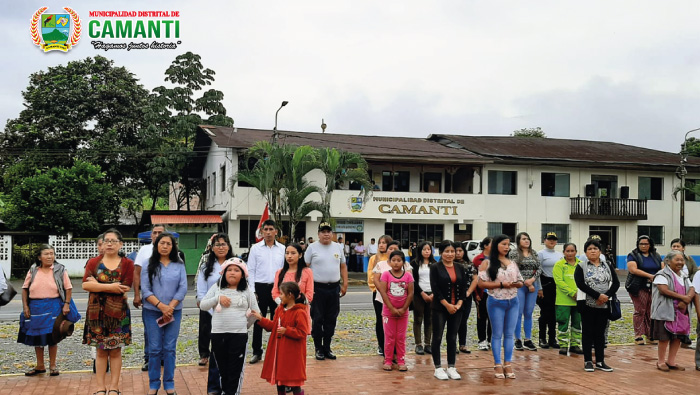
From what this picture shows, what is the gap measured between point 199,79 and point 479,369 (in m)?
35.0

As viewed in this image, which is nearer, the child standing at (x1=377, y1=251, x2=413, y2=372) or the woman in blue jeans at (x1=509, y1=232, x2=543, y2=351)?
the child standing at (x1=377, y1=251, x2=413, y2=372)

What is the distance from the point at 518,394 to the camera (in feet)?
25.7

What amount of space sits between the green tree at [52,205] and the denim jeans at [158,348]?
70.3ft

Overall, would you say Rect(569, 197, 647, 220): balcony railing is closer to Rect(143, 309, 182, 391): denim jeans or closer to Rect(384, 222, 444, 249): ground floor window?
Rect(384, 222, 444, 249): ground floor window

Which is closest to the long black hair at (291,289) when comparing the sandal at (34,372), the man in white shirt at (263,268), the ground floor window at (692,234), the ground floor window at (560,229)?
the man in white shirt at (263,268)

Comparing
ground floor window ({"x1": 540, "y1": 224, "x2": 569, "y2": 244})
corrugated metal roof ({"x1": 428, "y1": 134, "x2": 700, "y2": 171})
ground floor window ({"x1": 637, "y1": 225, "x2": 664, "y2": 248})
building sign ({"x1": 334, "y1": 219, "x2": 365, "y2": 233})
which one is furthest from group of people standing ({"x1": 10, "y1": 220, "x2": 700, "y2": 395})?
ground floor window ({"x1": 637, "y1": 225, "x2": 664, "y2": 248})

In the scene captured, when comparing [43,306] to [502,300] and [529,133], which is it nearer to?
[502,300]

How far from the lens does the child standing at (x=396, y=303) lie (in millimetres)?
8945

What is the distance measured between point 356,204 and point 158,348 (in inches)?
969

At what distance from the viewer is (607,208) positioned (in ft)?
117

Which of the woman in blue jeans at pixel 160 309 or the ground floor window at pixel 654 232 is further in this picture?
the ground floor window at pixel 654 232

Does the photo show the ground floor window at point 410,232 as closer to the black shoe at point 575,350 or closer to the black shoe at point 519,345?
the black shoe at point 519,345

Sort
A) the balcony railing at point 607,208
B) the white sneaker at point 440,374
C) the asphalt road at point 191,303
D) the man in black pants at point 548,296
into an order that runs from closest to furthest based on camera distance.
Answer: the white sneaker at point 440,374
the man in black pants at point 548,296
the asphalt road at point 191,303
the balcony railing at point 607,208

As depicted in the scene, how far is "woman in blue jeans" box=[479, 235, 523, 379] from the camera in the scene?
857cm
